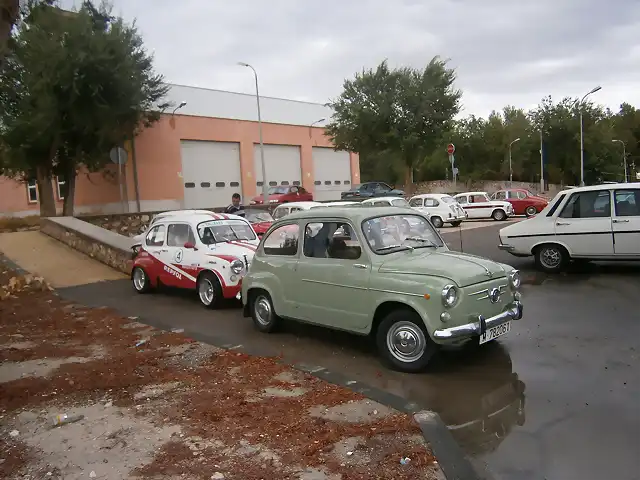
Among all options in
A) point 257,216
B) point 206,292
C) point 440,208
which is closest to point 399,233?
point 206,292

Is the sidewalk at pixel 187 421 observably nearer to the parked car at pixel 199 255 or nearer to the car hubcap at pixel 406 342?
the car hubcap at pixel 406 342

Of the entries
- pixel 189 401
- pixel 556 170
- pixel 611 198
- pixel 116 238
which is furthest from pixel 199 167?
pixel 556 170

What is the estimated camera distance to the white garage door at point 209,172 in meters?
34.2

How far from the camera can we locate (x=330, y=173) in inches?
1740

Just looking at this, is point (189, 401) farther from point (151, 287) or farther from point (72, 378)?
point (151, 287)

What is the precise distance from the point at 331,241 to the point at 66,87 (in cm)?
1836

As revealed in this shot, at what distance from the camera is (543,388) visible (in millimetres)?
5215

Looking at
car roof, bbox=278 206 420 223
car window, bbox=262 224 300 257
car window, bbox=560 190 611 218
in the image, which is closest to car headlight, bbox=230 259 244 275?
car window, bbox=262 224 300 257

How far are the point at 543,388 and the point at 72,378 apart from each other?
4882 mm

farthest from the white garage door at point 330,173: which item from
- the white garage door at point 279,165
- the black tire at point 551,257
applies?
the black tire at point 551,257

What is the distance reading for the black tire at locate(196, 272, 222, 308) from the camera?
946 cm

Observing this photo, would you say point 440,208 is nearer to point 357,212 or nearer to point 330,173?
point 357,212

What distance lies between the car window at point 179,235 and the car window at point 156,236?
260mm

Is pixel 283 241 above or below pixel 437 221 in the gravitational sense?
above
